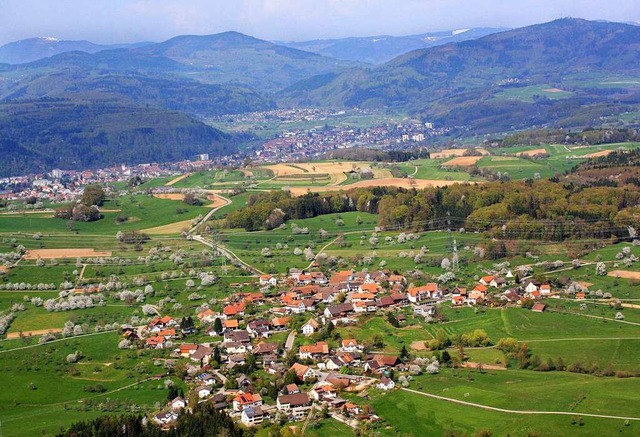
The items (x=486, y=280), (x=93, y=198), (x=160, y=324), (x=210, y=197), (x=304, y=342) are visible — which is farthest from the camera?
(x=210, y=197)

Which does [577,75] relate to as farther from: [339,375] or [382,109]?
[339,375]

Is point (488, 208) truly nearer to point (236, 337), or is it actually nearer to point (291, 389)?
point (236, 337)

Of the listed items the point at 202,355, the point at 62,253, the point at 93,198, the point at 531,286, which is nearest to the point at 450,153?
the point at 93,198

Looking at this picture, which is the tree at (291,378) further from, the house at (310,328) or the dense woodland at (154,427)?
the house at (310,328)

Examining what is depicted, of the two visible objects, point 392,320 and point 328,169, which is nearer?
point 392,320

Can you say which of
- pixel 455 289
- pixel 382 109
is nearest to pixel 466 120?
pixel 382 109

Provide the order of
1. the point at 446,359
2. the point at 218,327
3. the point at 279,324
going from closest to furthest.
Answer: the point at 446,359, the point at 218,327, the point at 279,324
